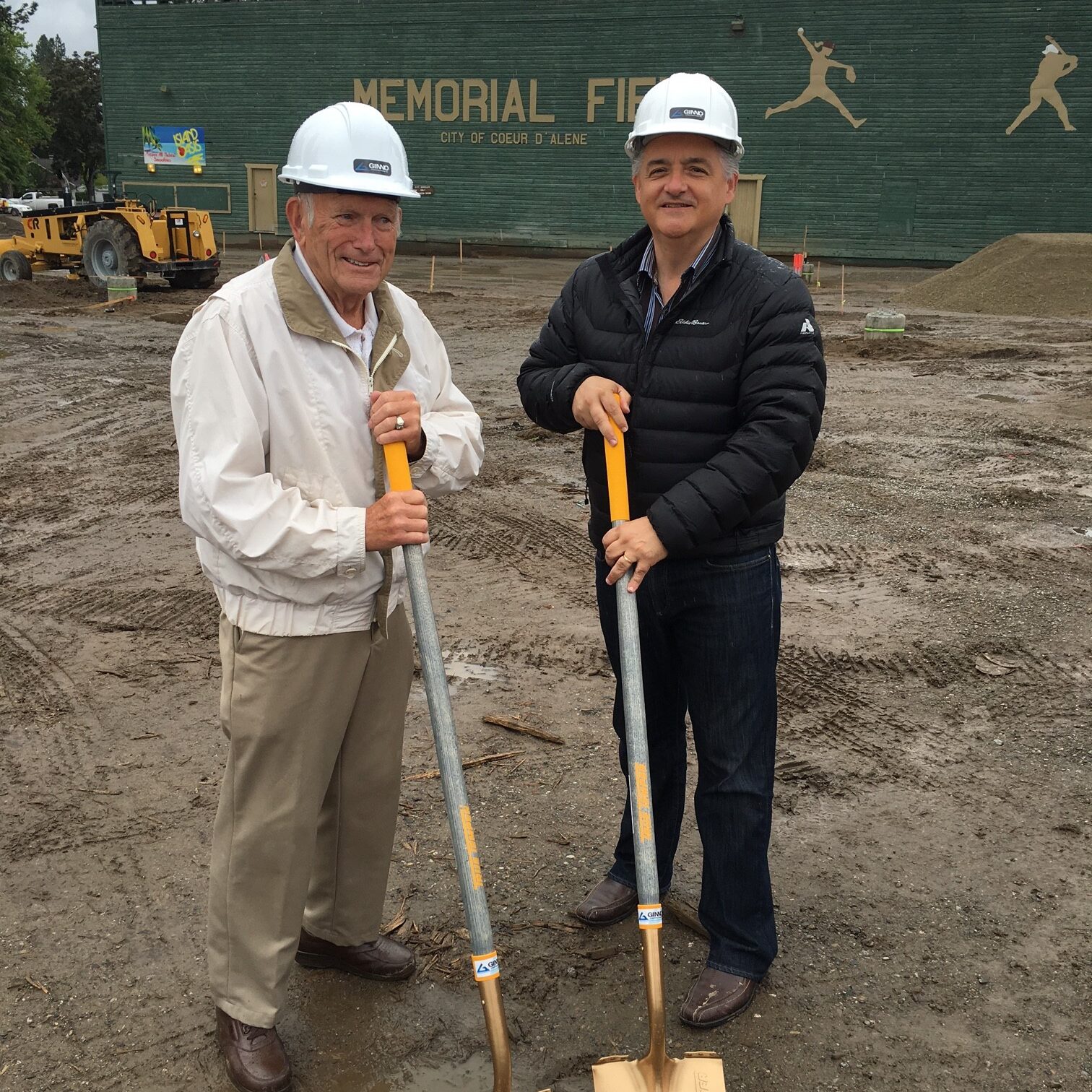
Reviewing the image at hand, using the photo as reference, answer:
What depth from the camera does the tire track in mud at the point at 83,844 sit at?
9.78 feet

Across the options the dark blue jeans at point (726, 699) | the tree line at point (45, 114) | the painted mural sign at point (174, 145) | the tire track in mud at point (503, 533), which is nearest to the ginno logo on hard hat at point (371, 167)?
the dark blue jeans at point (726, 699)

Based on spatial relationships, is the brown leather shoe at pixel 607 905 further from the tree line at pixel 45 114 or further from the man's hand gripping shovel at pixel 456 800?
the tree line at pixel 45 114

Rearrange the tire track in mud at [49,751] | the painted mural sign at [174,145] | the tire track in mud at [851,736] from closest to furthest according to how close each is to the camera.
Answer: the tire track in mud at [49,751]
the tire track in mud at [851,736]
the painted mural sign at [174,145]

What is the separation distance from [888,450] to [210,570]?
793cm

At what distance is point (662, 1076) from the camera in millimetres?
2689

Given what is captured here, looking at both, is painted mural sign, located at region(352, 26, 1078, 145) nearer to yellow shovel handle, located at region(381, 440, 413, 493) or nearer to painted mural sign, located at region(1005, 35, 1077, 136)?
painted mural sign, located at region(1005, 35, 1077, 136)

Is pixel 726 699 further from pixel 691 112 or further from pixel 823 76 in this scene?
pixel 823 76

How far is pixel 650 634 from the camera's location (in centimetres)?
313

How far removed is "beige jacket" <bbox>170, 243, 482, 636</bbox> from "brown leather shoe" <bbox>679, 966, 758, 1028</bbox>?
136 centimetres

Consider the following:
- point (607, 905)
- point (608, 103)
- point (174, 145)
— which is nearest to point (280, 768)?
point (607, 905)

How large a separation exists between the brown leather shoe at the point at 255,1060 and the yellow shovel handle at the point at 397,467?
4.58 ft

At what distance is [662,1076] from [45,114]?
70.3 m

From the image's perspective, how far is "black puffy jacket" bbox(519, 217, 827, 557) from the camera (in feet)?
9.00

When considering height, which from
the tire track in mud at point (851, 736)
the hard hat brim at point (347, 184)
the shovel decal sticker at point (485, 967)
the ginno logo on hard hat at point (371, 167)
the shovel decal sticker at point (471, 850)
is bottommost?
the tire track in mud at point (851, 736)
